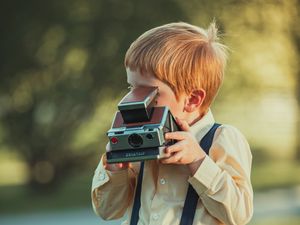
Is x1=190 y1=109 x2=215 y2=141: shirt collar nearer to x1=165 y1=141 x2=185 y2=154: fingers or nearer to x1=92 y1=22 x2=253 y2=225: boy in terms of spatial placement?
x1=92 y1=22 x2=253 y2=225: boy

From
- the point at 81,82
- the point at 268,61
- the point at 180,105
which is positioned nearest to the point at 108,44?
the point at 81,82

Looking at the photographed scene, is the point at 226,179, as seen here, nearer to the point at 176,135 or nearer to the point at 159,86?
the point at 176,135

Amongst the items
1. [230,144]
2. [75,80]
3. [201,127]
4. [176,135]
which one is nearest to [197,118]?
A: [201,127]

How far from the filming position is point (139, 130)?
2.22 metres

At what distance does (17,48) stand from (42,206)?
2239 mm

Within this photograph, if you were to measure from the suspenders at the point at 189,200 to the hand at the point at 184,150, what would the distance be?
10cm

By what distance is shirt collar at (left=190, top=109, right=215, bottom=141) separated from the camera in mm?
2506

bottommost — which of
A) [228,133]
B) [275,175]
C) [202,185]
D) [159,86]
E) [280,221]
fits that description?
Result: [275,175]

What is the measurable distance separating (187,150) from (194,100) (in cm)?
26

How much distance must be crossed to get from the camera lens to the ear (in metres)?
0.35

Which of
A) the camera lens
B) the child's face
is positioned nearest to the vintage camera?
the camera lens

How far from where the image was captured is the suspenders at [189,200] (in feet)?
7.89

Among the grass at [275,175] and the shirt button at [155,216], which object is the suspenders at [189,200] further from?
the grass at [275,175]

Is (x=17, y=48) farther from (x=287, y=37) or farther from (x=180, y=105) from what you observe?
(x=180, y=105)
